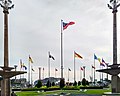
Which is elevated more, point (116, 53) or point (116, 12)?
point (116, 12)

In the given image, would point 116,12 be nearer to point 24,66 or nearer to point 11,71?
point 11,71

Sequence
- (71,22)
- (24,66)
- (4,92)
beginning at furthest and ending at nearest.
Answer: (24,66) < (71,22) < (4,92)

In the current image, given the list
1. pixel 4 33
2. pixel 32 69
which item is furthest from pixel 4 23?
pixel 32 69

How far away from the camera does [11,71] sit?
2920 cm

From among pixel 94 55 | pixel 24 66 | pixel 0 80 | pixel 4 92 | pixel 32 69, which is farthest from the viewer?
pixel 32 69

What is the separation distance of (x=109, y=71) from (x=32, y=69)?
4663 cm

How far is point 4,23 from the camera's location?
1208 inches

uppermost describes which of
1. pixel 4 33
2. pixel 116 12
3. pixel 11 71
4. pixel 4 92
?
pixel 116 12

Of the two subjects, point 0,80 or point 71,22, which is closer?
point 0,80

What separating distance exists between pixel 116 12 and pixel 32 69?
150ft

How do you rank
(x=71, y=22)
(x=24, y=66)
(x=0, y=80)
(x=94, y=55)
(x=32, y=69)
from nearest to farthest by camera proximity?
1. (x=0, y=80)
2. (x=71, y=22)
3. (x=94, y=55)
4. (x=24, y=66)
5. (x=32, y=69)

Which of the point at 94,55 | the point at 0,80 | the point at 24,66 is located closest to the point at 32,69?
the point at 24,66

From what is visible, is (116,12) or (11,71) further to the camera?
(116,12)

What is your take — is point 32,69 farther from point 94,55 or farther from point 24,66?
point 94,55
